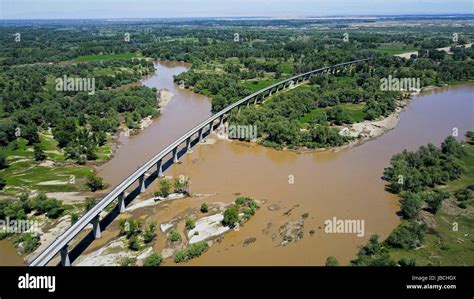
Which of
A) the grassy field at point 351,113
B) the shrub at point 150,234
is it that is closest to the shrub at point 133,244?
the shrub at point 150,234

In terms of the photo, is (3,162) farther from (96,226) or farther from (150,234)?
(150,234)

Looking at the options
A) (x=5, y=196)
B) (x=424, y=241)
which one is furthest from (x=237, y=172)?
(x=5, y=196)

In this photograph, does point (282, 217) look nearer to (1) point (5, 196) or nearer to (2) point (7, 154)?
(1) point (5, 196)

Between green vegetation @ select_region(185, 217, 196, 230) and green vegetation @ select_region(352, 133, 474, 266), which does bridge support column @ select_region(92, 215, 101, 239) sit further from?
green vegetation @ select_region(352, 133, 474, 266)

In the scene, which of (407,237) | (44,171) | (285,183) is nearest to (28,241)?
(44,171)

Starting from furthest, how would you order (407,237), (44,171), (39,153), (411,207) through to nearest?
(39,153), (44,171), (411,207), (407,237)
